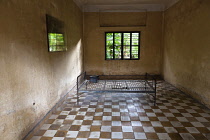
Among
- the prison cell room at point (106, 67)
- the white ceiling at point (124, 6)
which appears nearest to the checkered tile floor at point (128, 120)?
the prison cell room at point (106, 67)

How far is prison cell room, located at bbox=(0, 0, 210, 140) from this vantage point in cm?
260

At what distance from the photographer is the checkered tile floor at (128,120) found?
9.66 feet

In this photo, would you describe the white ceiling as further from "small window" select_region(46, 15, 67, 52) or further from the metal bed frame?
the metal bed frame

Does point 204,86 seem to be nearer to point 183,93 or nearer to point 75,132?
point 183,93

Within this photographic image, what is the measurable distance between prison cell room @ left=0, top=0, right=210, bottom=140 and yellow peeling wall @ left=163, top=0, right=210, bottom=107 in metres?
0.03

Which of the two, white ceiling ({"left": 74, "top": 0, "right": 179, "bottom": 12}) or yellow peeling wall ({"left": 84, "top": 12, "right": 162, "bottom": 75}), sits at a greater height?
white ceiling ({"left": 74, "top": 0, "right": 179, "bottom": 12})

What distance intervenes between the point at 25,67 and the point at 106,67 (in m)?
5.51

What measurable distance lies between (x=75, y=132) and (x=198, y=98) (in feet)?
11.7

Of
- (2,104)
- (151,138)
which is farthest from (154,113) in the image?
(2,104)

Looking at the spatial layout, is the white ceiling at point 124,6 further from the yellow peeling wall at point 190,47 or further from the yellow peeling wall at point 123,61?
the yellow peeling wall at point 190,47

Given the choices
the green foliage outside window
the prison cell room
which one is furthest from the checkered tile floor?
the green foliage outside window

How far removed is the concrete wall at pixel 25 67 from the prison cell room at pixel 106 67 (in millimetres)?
14

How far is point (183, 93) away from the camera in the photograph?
214 inches

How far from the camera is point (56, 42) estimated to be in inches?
162
